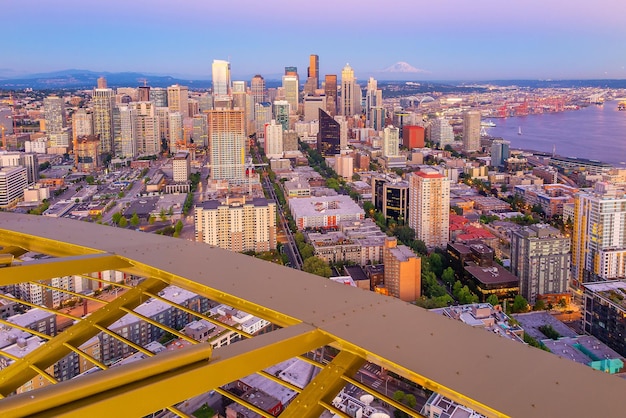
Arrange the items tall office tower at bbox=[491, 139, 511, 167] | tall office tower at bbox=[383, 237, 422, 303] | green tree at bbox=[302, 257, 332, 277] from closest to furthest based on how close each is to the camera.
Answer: tall office tower at bbox=[383, 237, 422, 303] < green tree at bbox=[302, 257, 332, 277] < tall office tower at bbox=[491, 139, 511, 167]

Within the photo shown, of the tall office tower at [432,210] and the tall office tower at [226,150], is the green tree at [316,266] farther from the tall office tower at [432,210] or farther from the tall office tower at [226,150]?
the tall office tower at [226,150]

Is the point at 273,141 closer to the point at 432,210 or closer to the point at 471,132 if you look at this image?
the point at 471,132

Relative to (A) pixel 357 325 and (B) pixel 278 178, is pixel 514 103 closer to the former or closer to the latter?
(B) pixel 278 178

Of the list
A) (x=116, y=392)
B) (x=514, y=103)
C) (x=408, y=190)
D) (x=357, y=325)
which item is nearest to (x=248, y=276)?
(x=357, y=325)

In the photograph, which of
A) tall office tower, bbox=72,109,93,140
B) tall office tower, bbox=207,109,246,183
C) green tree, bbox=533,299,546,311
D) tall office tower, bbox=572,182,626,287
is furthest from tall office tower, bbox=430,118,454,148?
green tree, bbox=533,299,546,311

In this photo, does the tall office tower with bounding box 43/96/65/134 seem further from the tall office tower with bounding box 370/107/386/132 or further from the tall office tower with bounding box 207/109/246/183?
the tall office tower with bounding box 370/107/386/132

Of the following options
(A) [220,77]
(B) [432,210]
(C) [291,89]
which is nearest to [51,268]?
(B) [432,210]
